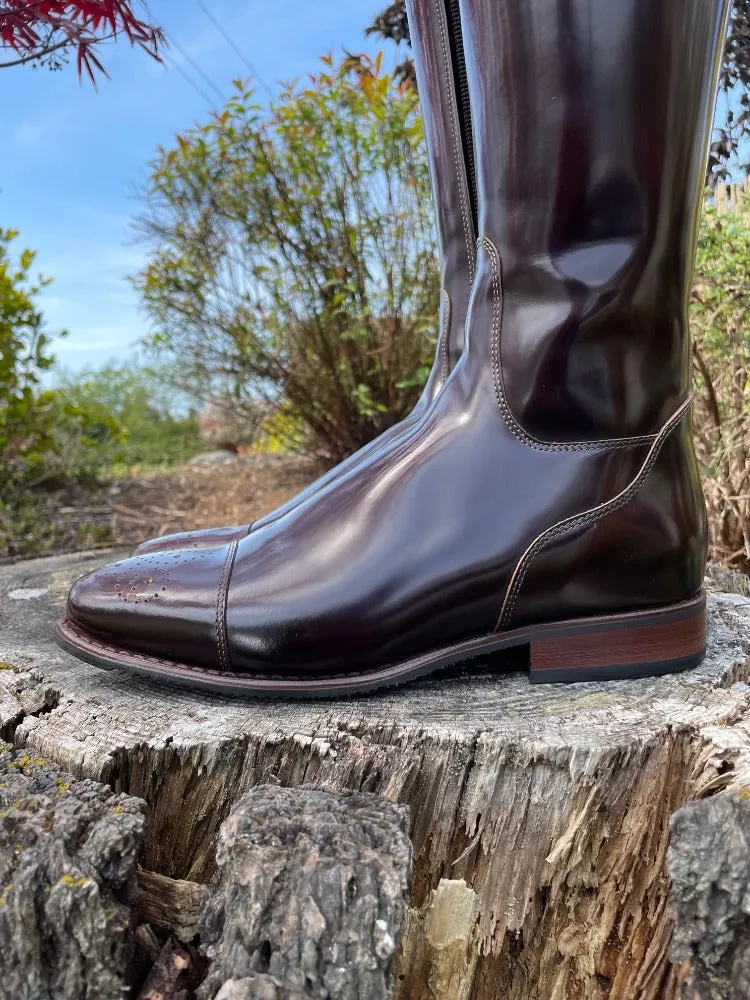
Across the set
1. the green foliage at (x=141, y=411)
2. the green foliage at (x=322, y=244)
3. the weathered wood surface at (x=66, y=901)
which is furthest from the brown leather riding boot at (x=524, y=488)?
the green foliage at (x=141, y=411)

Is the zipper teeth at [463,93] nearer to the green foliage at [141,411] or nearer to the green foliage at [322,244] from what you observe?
the green foliage at [322,244]

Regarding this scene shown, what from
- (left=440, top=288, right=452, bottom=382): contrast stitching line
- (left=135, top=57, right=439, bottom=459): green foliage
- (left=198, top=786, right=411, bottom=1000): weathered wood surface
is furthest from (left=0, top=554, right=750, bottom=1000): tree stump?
(left=135, top=57, right=439, bottom=459): green foliage

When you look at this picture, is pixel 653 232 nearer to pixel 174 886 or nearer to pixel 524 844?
pixel 524 844

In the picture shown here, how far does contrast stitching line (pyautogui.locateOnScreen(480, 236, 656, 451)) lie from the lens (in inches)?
35.4

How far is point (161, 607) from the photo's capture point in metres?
0.92

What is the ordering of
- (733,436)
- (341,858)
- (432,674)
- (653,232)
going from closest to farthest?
(341,858)
(653,232)
(432,674)
(733,436)

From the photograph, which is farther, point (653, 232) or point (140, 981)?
point (653, 232)

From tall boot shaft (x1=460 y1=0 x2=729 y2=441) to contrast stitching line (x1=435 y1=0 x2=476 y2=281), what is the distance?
0.35 ft

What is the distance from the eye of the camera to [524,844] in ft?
2.66

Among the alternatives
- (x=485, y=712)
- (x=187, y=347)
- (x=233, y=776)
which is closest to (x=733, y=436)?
(x=485, y=712)

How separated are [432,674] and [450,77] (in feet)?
2.51

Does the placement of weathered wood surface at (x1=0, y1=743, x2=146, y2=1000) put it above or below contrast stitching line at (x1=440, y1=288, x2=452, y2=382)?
below

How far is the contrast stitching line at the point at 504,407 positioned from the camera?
898mm

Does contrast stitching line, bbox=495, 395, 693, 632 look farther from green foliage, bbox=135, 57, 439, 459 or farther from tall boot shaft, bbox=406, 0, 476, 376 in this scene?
green foliage, bbox=135, 57, 439, 459
